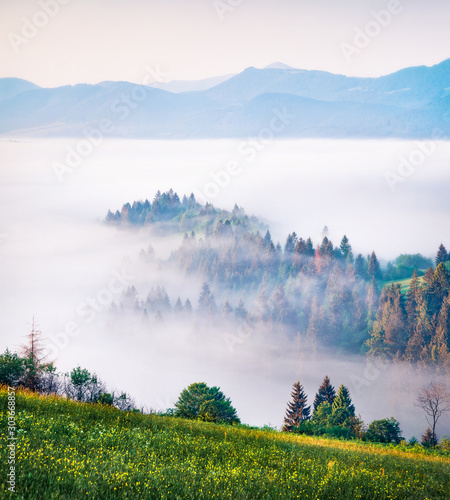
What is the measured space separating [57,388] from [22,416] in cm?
1732

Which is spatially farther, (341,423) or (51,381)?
(341,423)

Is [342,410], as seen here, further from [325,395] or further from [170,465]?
[170,465]

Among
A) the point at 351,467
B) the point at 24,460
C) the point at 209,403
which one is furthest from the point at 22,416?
the point at 209,403

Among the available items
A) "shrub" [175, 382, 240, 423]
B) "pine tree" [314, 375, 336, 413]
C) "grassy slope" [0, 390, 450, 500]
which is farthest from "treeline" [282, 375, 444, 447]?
"grassy slope" [0, 390, 450, 500]

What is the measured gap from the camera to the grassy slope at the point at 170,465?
49.3 feet

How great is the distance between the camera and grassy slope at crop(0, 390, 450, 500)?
Answer: 15016mm

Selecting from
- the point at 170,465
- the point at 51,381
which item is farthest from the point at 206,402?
the point at 170,465

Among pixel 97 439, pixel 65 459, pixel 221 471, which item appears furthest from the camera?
pixel 97 439

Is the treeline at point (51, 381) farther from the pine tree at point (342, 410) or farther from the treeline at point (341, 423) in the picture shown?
the pine tree at point (342, 410)

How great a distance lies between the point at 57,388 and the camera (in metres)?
37.0

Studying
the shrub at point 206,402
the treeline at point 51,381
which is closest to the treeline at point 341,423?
the shrub at point 206,402

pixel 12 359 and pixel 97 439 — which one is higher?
pixel 12 359

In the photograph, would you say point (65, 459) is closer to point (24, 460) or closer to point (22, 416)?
point (24, 460)

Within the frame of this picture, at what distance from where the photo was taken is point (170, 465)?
58.3 ft
